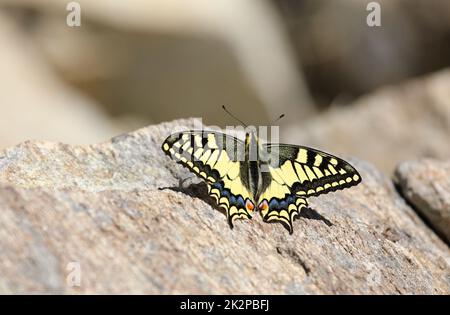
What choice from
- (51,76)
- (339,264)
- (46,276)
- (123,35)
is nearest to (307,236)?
(339,264)

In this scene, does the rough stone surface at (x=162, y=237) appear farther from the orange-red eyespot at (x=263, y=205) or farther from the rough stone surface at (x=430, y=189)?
the rough stone surface at (x=430, y=189)

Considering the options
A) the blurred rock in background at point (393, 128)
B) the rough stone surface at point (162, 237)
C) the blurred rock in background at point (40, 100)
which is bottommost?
the rough stone surface at point (162, 237)

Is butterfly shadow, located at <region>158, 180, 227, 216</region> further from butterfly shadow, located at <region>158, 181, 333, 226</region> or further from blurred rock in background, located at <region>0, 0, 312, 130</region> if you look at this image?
blurred rock in background, located at <region>0, 0, 312, 130</region>

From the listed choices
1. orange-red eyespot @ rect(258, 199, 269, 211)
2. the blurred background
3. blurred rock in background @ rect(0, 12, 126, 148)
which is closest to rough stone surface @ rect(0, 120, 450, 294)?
orange-red eyespot @ rect(258, 199, 269, 211)

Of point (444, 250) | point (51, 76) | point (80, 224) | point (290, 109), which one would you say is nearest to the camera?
point (80, 224)

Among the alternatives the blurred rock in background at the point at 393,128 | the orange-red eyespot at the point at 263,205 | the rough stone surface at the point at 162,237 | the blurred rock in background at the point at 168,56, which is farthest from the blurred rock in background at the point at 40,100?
the orange-red eyespot at the point at 263,205

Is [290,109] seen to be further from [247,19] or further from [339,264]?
[339,264]
